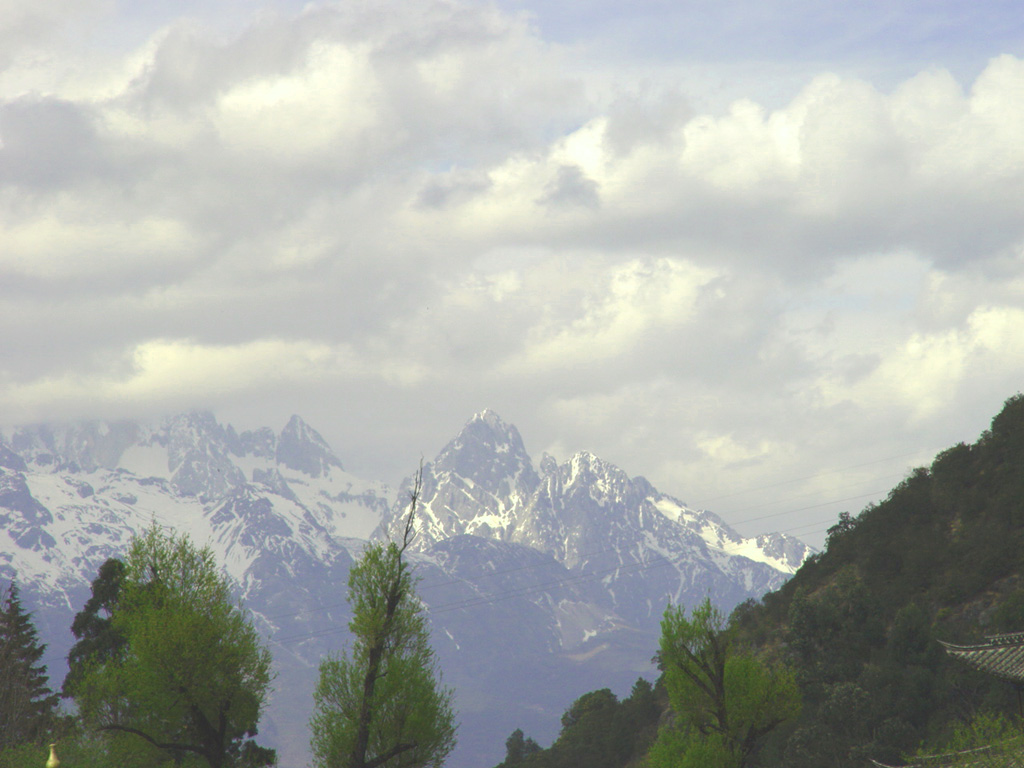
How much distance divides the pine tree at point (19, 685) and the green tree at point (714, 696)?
33.9m

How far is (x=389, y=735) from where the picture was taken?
4325 centimetres

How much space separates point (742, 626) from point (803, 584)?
8575 millimetres

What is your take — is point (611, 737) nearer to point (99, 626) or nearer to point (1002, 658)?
point (99, 626)

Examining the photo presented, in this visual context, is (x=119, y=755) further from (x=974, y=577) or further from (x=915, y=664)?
(x=974, y=577)

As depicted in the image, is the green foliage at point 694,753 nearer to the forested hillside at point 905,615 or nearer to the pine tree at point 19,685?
the forested hillside at point 905,615

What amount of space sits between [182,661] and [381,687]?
8.66 m

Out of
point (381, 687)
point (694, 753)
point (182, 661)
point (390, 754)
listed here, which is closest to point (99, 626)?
Result: point (182, 661)

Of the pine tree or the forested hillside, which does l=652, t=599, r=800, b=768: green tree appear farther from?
the pine tree

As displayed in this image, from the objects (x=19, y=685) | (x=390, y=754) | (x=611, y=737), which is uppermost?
(x=19, y=685)

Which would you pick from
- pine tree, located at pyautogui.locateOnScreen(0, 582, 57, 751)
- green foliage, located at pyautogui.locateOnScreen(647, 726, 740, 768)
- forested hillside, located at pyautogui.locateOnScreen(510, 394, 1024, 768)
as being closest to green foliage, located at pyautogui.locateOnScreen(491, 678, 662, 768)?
forested hillside, located at pyautogui.locateOnScreen(510, 394, 1024, 768)

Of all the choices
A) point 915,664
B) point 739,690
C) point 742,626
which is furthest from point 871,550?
point 739,690

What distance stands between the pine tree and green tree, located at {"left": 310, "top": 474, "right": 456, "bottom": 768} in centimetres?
2089

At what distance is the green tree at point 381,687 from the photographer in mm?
42844

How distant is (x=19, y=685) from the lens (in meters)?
67.5
